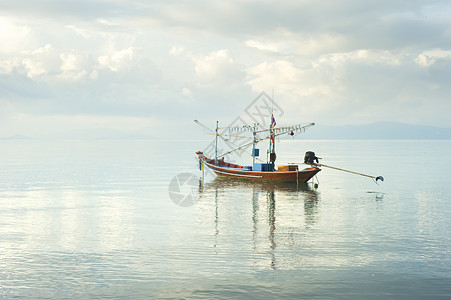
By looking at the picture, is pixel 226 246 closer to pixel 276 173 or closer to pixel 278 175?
pixel 278 175

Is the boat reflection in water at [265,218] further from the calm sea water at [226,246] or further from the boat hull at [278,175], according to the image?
the boat hull at [278,175]

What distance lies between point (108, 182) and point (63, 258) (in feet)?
154

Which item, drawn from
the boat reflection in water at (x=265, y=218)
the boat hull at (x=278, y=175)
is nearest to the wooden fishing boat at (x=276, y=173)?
the boat hull at (x=278, y=175)

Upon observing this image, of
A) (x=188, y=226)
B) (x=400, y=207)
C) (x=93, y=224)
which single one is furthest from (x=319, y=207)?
(x=93, y=224)

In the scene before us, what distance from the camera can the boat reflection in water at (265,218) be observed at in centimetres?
2680

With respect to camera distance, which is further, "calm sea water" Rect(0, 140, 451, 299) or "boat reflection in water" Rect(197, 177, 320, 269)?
"boat reflection in water" Rect(197, 177, 320, 269)

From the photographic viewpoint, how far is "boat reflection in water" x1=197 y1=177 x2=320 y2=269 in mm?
26797

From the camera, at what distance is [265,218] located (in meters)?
38.7

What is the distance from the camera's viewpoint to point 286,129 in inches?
2923

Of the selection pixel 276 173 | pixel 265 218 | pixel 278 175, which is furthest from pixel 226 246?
pixel 276 173

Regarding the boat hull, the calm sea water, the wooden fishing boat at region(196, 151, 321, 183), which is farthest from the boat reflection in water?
the wooden fishing boat at region(196, 151, 321, 183)

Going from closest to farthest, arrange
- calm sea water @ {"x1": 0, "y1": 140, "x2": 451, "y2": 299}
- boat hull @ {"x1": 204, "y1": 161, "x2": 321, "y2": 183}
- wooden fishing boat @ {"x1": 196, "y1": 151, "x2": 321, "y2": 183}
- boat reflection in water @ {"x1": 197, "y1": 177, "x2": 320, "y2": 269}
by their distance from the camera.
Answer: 1. calm sea water @ {"x1": 0, "y1": 140, "x2": 451, "y2": 299}
2. boat reflection in water @ {"x1": 197, "y1": 177, "x2": 320, "y2": 269}
3. boat hull @ {"x1": 204, "y1": 161, "x2": 321, "y2": 183}
4. wooden fishing boat @ {"x1": 196, "y1": 151, "x2": 321, "y2": 183}

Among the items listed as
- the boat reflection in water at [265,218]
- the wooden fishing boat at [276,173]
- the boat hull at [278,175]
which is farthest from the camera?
the wooden fishing boat at [276,173]

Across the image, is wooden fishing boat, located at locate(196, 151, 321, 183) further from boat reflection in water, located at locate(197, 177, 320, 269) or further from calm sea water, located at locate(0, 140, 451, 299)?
calm sea water, located at locate(0, 140, 451, 299)
